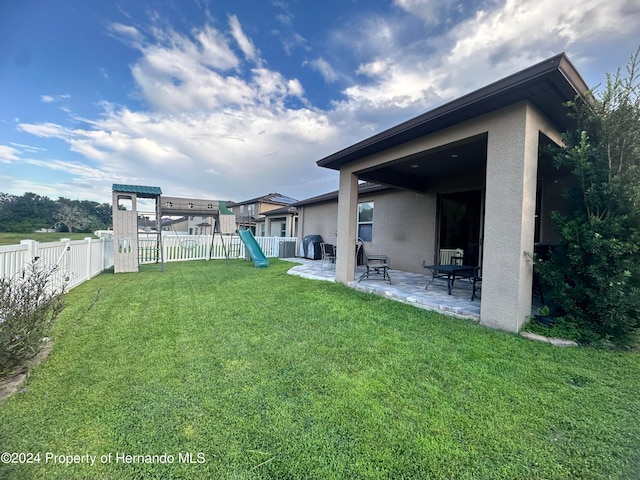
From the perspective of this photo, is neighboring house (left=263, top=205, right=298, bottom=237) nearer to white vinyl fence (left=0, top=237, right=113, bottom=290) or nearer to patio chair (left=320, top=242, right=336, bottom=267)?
patio chair (left=320, top=242, right=336, bottom=267)

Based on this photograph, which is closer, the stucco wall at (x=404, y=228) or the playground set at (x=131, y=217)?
the stucco wall at (x=404, y=228)

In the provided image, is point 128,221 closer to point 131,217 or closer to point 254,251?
point 131,217

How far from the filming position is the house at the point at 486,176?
331 centimetres

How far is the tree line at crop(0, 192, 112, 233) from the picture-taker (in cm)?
1756

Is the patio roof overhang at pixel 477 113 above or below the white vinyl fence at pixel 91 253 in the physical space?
above

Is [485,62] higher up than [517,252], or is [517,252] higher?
[485,62]

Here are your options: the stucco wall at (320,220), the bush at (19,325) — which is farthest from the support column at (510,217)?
the stucco wall at (320,220)

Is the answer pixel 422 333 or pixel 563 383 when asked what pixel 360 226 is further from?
pixel 563 383

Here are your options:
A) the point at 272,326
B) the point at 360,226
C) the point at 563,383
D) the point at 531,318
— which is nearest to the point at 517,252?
the point at 531,318

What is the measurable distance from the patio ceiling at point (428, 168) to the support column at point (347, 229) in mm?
410

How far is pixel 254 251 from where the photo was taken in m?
10.4

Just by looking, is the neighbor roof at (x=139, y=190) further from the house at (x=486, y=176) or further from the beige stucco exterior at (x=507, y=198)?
the beige stucco exterior at (x=507, y=198)

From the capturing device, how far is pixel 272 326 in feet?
11.7

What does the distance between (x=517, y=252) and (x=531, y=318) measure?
3.45 feet
